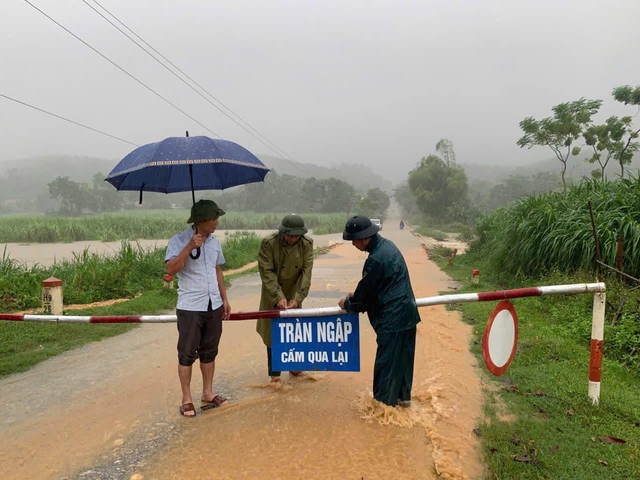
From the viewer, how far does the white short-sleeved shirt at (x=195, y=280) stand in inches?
132

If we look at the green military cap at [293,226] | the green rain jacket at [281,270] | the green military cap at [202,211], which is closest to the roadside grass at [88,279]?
the green rain jacket at [281,270]

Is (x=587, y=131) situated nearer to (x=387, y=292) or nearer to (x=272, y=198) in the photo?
(x=387, y=292)

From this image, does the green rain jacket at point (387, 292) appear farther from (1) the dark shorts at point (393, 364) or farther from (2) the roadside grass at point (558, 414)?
(2) the roadside grass at point (558, 414)

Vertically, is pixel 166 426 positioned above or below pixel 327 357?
below

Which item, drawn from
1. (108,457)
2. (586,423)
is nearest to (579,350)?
(586,423)

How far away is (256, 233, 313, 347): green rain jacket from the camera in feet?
12.9

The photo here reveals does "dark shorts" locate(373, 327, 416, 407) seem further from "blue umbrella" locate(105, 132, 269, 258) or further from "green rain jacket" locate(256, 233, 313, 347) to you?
"blue umbrella" locate(105, 132, 269, 258)

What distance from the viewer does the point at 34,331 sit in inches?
246

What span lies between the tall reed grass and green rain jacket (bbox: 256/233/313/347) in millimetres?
4966

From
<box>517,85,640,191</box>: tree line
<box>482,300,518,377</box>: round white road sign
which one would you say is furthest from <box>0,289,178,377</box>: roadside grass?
<box>517,85,640,191</box>: tree line

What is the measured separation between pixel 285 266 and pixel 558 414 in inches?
106

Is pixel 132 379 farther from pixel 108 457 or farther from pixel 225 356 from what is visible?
pixel 108 457

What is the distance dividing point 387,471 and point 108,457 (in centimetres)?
206

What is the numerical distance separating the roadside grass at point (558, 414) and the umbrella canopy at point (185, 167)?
2.96 metres
